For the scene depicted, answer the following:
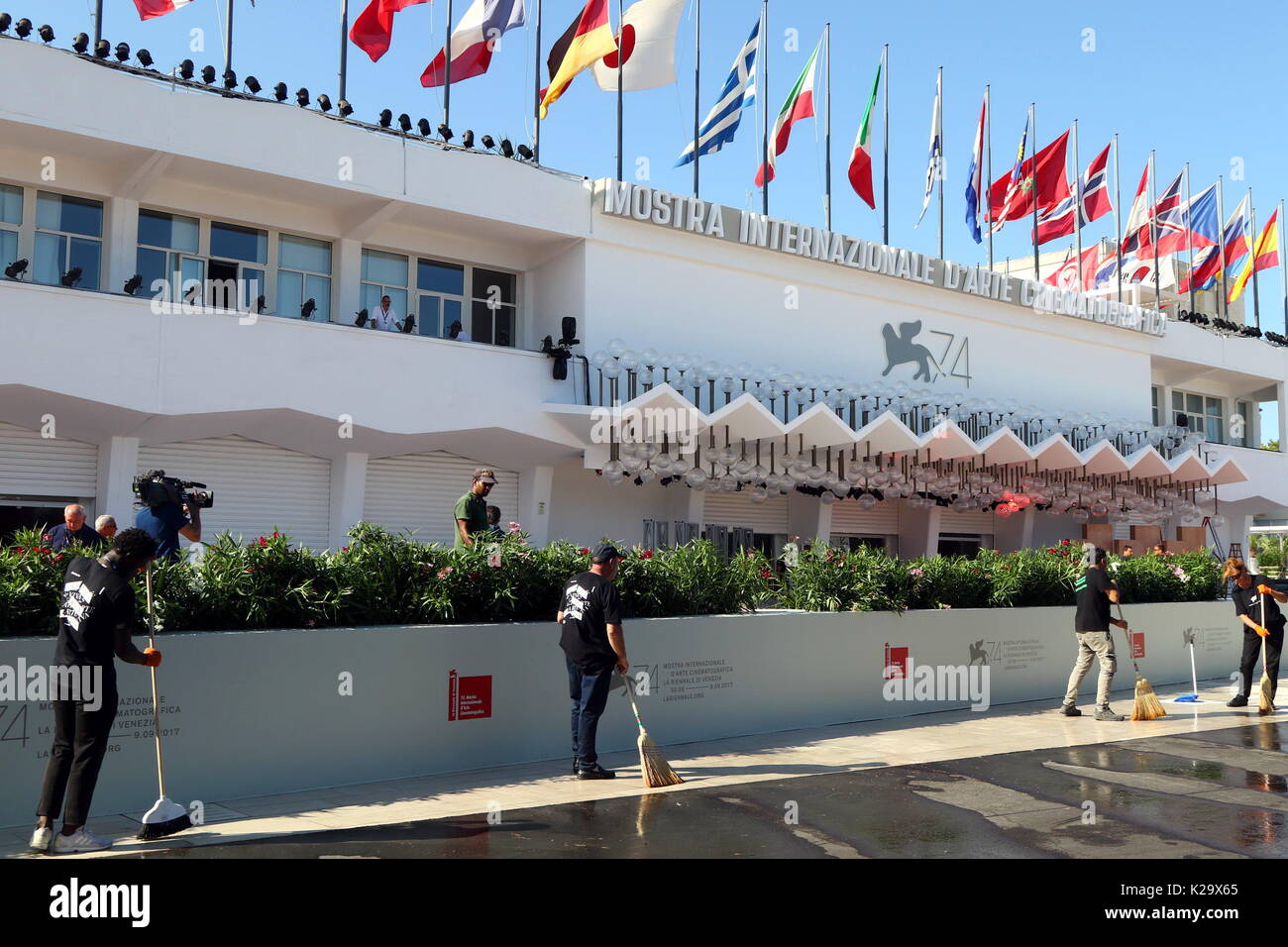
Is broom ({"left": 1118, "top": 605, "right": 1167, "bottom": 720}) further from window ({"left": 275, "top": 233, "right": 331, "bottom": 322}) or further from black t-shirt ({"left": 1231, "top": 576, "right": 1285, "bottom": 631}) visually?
window ({"left": 275, "top": 233, "right": 331, "bottom": 322})

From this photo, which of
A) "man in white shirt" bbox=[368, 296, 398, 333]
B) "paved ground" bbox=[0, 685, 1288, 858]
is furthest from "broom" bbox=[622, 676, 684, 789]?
"man in white shirt" bbox=[368, 296, 398, 333]

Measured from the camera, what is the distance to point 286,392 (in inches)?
646

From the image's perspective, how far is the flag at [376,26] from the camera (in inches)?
689

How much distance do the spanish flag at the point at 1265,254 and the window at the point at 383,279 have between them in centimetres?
2451

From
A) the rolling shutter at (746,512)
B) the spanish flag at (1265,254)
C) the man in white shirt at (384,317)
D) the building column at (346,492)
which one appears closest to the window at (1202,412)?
the spanish flag at (1265,254)

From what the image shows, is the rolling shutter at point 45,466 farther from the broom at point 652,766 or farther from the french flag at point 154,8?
the broom at point 652,766

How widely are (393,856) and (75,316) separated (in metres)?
11.0

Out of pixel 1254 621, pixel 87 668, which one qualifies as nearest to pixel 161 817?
pixel 87 668

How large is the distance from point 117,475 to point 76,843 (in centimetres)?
1046

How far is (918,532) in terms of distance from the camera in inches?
1019

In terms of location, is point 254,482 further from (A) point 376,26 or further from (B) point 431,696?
(B) point 431,696
